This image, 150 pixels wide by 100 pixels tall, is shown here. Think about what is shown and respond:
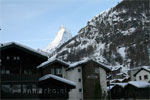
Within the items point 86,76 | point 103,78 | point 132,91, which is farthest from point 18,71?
point 132,91

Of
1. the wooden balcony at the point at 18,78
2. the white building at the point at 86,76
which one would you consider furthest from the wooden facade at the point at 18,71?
the white building at the point at 86,76

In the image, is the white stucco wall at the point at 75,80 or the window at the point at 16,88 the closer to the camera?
the window at the point at 16,88

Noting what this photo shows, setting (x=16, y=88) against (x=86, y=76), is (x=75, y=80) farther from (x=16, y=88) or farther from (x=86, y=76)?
(x=16, y=88)

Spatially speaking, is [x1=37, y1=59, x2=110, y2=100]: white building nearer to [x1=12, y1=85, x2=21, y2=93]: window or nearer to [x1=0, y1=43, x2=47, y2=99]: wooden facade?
[x1=0, y1=43, x2=47, y2=99]: wooden facade

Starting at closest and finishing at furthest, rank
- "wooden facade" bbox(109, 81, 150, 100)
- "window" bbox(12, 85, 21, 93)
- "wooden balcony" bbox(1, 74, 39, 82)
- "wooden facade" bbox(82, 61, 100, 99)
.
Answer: "wooden balcony" bbox(1, 74, 39, 82) < "window" bbox(12, 85, 21, 93) < "wooden facade" bbox(82, 61, 100, 99) < "wooden facade" bbox(109, 81, 150, 100)

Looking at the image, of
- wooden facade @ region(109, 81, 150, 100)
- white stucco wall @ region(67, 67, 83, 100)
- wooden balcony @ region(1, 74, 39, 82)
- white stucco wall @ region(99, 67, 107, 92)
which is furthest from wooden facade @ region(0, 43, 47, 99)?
wooden facade @ region(109, 81, 150, 100)

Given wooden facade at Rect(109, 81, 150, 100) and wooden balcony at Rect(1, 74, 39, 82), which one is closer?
wooden balcony at Rect(1, 74, 39, 82)

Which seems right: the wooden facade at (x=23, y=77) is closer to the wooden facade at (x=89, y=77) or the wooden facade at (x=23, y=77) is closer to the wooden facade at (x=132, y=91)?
the wooden facade at (x=89, y=77)

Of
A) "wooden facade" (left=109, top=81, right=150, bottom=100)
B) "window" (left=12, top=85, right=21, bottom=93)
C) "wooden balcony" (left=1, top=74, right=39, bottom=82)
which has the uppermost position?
"wooden balcony" (left=1, top=74, right=39, bottom=82)

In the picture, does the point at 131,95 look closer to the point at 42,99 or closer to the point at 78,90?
the point at 78,90

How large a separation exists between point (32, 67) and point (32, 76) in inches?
86.0

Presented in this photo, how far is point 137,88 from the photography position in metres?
51.1

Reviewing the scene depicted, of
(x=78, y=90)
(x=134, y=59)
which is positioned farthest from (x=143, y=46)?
(x=78, y=90)

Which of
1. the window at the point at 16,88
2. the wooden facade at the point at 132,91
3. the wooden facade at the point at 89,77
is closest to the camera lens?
the window at the point at 16,88
